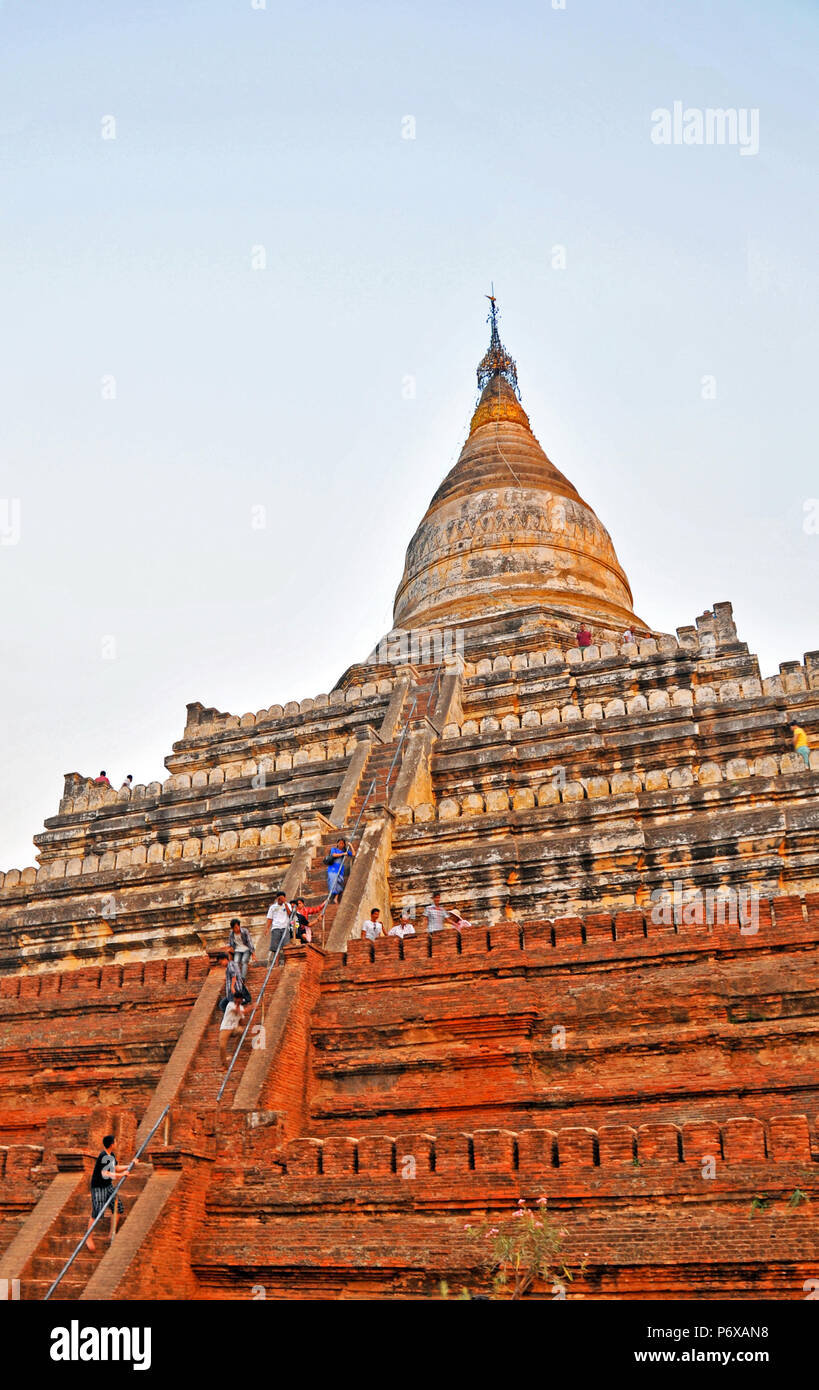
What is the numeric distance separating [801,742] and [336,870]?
7735 mm

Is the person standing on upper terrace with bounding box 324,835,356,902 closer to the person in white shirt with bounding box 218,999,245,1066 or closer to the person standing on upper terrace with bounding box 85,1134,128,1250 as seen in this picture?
the person in white shirt with bounding box 218,999,245,1066

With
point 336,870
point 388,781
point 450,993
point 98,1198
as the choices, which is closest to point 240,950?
point 450,993

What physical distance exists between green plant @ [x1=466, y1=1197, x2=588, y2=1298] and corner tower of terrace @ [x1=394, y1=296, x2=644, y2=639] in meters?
20.9

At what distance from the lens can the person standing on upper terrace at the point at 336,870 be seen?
1889 cm

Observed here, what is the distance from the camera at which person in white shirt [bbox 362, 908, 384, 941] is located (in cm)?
1730

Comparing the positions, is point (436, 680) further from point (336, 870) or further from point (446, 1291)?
point (446, 1291)

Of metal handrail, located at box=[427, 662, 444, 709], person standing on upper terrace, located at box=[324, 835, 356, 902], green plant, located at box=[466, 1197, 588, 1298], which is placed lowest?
green plant, located at box=[466, 1197, 588, 1298]

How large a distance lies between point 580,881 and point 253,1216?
8.42m

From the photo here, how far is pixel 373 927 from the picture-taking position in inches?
682

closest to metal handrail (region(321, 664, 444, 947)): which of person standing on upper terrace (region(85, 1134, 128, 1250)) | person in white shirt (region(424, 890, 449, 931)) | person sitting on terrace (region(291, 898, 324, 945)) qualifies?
person sitting on terrace (region(291, 898, 324, 945))

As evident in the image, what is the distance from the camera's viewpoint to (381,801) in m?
22.5

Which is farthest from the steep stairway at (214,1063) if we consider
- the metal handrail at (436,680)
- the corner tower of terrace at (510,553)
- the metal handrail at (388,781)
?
the corner tower of terrace at (510,553)
